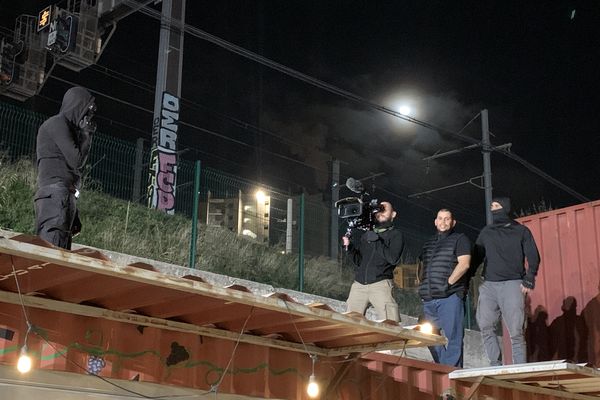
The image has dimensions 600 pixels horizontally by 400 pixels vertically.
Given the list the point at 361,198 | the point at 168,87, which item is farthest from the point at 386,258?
the point at 168,87

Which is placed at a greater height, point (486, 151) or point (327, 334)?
point (486, 151)

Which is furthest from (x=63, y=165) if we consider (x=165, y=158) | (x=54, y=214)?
(x=165, y=158)

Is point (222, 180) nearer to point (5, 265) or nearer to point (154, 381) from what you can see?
point (154, 381)

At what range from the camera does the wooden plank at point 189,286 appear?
4000 millimetres

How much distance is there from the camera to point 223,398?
5750mm

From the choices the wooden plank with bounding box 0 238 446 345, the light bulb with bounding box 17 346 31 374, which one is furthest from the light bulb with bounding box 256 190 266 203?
the light bulb with bounding box 17 346 31 374

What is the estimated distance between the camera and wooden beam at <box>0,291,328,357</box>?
485 centimetres

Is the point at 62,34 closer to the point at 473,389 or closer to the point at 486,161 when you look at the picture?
the point at 486,161

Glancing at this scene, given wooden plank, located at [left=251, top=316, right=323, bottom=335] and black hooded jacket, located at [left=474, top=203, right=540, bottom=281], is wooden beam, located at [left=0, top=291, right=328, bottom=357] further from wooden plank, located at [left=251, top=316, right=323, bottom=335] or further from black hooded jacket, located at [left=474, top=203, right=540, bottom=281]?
black hooded jacket, located at [left=474, top=203, right=540, bottom=281]

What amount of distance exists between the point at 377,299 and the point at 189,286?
3.44 meters

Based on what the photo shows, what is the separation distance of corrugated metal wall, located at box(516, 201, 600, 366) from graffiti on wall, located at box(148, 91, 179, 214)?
236 inches

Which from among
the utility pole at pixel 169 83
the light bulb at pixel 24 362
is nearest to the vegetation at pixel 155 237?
the utility pole at pixel 169 83

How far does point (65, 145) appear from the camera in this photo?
5.67 meters

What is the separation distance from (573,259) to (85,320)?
668 cm
